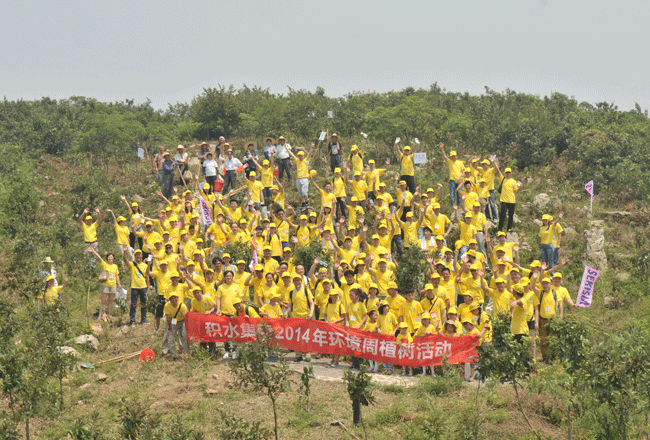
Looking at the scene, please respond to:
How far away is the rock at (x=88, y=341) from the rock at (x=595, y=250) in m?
14.3

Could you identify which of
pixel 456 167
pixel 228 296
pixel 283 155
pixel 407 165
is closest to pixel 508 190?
pixel 456 167

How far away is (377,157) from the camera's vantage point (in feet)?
100

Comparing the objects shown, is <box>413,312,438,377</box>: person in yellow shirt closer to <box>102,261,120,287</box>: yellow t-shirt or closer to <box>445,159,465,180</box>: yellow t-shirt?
<box>102,261,120,287</box>: yellow t-shirt

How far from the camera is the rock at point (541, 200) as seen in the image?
24.3 m

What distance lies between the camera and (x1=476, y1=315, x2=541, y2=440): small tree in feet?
34.4

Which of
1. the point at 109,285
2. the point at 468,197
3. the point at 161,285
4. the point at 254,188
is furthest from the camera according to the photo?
the point at 254,188

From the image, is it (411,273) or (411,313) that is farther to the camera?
(411,273)

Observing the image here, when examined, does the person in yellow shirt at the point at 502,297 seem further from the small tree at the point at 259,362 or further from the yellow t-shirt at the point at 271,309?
the small tree at the point at 259,362

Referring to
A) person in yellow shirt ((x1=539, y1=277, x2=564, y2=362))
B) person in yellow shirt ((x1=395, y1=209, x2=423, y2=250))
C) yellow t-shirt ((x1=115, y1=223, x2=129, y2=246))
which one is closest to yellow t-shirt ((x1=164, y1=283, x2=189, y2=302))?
yellow t-shirt ((x1=115, y1=223, x2=129, y2=246))

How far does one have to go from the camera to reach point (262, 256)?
58.1 ft

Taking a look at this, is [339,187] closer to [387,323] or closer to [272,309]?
[272,309]

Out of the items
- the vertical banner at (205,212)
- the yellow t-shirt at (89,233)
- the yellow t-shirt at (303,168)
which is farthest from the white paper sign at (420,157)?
the yellow t-shirt at (89,233)

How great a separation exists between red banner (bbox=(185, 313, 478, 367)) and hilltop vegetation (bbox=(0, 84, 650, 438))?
2.49ft

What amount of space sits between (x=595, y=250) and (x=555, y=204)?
4074 millimetres
